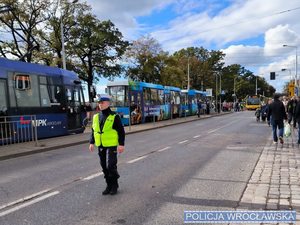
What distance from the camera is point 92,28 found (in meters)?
46.7

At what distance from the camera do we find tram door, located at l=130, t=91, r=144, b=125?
2847 cm

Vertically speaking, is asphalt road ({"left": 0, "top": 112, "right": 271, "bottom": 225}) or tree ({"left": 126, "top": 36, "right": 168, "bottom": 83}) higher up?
tree ({"left": 126, "top": 36, "right": 168, "bottom": 83})

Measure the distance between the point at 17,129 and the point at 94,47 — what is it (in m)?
34.0

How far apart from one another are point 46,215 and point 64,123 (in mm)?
13393

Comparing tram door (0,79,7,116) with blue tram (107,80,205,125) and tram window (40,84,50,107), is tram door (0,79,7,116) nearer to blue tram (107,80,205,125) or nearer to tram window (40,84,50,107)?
tram window (40,84,50,107)

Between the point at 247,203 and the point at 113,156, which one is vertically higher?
the point at 113,156

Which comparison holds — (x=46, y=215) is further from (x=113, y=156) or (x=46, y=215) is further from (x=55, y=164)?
(x=55, y=164)

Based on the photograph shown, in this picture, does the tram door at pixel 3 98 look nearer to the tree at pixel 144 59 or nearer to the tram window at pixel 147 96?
the tram window at pixel 147 96

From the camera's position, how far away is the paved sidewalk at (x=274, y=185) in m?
5.86

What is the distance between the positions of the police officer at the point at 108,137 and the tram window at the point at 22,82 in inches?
400

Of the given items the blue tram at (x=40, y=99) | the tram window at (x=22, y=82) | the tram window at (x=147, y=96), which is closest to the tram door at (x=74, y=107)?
the blue tram at (x=40, y=99)

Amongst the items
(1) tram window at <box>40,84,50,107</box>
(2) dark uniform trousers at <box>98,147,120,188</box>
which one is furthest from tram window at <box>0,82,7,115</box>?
(2) dark uniform trousers at <box>98,147,120,188</box>

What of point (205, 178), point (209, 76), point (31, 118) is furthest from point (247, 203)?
point (209, 76)

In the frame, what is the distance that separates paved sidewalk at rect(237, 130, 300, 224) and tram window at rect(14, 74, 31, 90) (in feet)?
33.8
